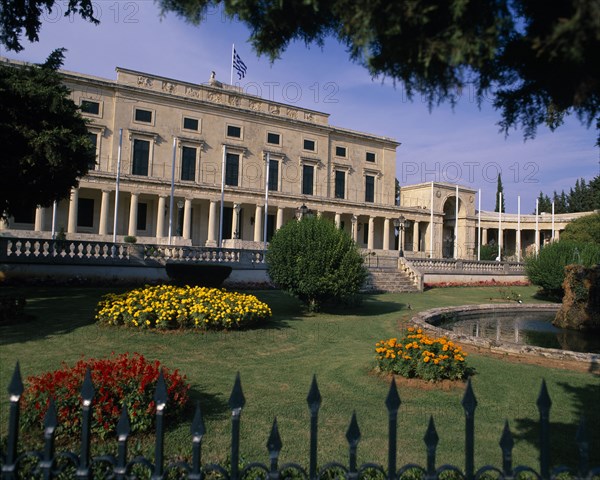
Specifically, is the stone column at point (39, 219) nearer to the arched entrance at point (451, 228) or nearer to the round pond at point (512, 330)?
the round pond at point (512, 330)

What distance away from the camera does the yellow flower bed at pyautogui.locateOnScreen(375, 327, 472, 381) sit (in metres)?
7.40

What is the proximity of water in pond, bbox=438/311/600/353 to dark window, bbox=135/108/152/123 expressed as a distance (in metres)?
33.7

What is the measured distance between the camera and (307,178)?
1934 inches

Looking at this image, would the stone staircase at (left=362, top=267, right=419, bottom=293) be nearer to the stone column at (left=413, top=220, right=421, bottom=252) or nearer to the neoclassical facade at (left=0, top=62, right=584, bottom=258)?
the neoclassical facade at (left=0, top=62, right=584, bottom=258)

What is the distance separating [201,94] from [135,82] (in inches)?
239

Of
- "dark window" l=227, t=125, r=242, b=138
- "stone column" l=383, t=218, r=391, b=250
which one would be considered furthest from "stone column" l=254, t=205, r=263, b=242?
"stone column" l=383, t=218, r=391, b=250

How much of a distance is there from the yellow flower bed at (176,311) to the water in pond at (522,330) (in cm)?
630

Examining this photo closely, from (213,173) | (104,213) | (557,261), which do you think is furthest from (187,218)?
(557,261)

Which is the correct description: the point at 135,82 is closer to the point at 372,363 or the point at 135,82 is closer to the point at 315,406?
the point at 372,363

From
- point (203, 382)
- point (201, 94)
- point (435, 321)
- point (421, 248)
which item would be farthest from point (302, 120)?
point (203, 382)

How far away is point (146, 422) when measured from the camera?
5.02m

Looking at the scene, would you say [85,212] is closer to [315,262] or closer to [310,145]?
[310,145]

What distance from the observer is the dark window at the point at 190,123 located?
42156 millimetres

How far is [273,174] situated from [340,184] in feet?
29.0
